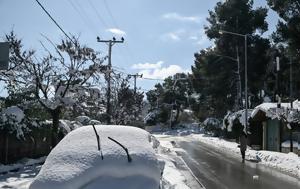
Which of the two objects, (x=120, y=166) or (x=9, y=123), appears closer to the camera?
(x=120, y=166)

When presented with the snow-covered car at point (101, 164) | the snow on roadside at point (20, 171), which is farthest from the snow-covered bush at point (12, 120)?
the snow-covered car at point (101, 164)

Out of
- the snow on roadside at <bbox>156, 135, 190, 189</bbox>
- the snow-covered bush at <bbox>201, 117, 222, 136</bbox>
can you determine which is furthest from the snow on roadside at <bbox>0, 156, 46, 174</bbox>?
the snow-covered bush at <bbox>201, 117, 222, 136</bbox>

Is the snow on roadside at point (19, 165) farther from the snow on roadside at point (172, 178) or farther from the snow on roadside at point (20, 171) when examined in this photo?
the snow on roadside at point (172, 178)

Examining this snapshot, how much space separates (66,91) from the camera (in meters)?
24.8

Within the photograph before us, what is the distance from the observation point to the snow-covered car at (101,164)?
6.64m

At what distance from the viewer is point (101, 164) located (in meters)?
6.95

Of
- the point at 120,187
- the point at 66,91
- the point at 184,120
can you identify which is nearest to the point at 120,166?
the point at 120,187

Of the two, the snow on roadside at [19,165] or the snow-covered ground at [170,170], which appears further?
the snow on roadside at [19,165]

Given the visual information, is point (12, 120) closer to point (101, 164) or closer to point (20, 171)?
point (20, 171)

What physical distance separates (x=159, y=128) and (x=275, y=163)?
78420 millimetres

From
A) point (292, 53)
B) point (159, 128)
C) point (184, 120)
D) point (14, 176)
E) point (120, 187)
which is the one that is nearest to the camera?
point (120, 187)

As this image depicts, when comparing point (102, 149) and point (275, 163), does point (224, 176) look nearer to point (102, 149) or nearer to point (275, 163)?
point (275, 163)

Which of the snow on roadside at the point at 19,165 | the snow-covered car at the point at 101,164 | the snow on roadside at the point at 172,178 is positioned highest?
the snow-covered car at the point at 101,164

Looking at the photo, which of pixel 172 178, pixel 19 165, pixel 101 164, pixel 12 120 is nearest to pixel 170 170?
pixel 172 178
